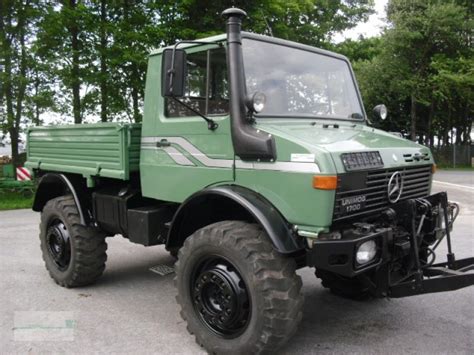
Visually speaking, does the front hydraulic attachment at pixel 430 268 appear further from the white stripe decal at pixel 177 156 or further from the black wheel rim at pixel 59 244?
the black wheel rim at pixel 59 244

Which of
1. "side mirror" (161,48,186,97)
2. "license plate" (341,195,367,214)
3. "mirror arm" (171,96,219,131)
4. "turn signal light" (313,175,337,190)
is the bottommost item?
"license plate" (341,195,367,214)

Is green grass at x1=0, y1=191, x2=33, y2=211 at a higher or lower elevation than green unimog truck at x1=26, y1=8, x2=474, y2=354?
lower

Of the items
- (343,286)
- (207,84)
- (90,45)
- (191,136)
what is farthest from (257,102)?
→ (90,45)

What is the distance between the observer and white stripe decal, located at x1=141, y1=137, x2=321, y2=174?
10.8 feet

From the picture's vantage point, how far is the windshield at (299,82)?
12.7 feet

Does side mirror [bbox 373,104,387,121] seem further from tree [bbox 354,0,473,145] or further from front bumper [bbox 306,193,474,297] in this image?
tree [bbox 354,0,473,145]

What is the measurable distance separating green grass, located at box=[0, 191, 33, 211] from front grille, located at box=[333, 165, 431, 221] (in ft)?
36.1

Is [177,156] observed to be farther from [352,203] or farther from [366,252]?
[366,252]

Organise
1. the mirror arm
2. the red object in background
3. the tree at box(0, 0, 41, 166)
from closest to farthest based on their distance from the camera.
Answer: the mirror arm, the tree at box(0, 0, 41, 166), the red object in background

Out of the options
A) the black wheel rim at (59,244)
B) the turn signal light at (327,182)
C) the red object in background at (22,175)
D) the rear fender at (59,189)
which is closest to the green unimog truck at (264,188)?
the turn signal light at (327,182)

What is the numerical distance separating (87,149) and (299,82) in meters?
2.43

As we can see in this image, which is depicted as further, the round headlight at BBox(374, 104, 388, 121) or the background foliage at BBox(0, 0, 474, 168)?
the background foliage at BBox(0, 0, 474, 168)

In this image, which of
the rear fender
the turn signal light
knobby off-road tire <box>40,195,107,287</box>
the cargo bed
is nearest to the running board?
the turn signal light

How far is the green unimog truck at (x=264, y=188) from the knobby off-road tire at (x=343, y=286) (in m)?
0.02
